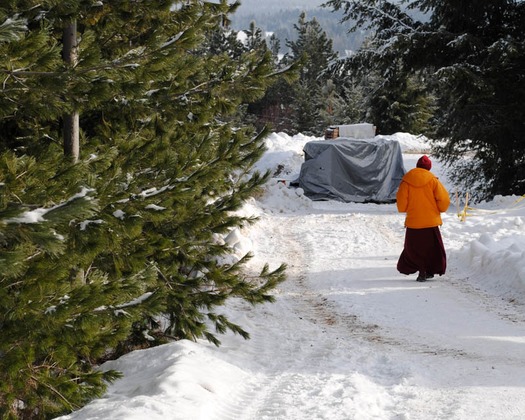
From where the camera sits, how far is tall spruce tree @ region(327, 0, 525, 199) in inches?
787

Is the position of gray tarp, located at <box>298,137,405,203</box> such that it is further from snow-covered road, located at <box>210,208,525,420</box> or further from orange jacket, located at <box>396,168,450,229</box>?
orange jacket, located at <box>396,168,450,229</box>

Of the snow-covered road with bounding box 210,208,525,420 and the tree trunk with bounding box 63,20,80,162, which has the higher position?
the tree trunk with bounding box 63,20,80,162

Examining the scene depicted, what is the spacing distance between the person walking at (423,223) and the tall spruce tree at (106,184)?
13.7 feet

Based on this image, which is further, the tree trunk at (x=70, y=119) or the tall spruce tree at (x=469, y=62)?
the tall spruce tree at (x=469, y=62)

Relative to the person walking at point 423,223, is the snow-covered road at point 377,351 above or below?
below

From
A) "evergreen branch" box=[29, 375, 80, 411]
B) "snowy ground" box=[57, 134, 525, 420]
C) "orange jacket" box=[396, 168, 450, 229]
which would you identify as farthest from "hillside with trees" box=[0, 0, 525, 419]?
"orange jacket" box=[396, 168, 450, 229]

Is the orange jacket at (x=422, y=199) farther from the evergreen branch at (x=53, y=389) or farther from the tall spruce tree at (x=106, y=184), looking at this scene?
the evergreen branch at (x=53, y=389)

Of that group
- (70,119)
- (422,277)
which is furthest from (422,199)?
(70,119)

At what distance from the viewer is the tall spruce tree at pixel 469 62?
2000 cm

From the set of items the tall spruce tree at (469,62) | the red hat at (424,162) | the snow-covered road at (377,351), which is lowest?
the snow-covered road at (377,351)

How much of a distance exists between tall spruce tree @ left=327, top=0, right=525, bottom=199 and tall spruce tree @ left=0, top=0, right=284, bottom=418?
46.8 feet

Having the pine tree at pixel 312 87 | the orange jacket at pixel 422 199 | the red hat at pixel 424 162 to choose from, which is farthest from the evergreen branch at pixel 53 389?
the pine tree at pixel 312 87

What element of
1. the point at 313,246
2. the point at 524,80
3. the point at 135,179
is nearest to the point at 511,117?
the point at 524,80

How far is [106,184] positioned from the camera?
4715 mm
